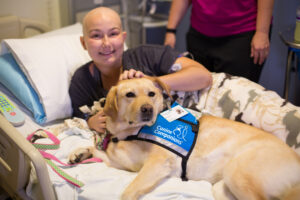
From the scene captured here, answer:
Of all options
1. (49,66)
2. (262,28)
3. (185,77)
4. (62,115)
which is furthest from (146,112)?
(262,28)

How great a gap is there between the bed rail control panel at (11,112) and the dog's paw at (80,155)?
1.50ft

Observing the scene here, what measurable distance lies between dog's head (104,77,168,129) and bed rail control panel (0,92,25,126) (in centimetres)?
64

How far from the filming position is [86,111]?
1983 mm

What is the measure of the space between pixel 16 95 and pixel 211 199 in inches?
58.6

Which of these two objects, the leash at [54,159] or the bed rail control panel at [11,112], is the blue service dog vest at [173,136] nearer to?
the leash at [54,159]

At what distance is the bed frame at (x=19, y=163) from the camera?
1.27m

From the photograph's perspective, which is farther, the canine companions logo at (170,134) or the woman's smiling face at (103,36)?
the woman's smiling face at (103,36)

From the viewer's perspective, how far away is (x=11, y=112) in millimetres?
1867

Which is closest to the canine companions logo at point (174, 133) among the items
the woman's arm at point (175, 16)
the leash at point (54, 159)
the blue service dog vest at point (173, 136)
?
the blue service dog vest at point (173, 136)

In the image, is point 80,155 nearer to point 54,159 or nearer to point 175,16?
point 54,159

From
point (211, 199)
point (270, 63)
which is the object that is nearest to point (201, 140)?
point (211, 199)

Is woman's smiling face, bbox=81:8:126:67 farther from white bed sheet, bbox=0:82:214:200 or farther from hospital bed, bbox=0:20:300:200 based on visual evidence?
white bed sheet, bbox=0:82:214:200

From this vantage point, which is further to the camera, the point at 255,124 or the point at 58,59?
the point at 58,59

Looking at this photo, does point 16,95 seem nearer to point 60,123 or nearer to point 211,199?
point 60,123
